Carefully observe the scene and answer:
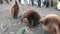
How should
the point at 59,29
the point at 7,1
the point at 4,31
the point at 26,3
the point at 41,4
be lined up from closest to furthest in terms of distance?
the point at 59,29, the point at 4,31, the point at 41,4, the point at 26,3, the point at 7,1

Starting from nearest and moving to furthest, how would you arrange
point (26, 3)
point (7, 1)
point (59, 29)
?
point (59, 29) < point (26, 3) < point (7, 1)

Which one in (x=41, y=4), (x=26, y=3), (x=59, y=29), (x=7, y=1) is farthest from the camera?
(x=7, y=1)

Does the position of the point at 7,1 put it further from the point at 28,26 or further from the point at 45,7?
the point at 28,26

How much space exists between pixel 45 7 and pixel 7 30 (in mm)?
571

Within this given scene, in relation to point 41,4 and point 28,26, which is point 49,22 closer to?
point 28,26

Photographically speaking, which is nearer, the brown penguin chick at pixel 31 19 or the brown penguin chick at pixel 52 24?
the brown penguin chick at pixel 52 24

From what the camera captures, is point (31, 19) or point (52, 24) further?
point (31, 19)

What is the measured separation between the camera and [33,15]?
2.55 feet

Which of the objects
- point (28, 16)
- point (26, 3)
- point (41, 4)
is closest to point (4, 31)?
point (28, 16)

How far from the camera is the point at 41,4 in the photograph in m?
1.26

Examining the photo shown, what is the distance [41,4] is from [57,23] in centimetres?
71

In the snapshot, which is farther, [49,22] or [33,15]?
[33,15]

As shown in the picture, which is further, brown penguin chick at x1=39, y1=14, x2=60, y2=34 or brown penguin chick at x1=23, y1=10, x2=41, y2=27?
brown penguin chick at x1=23, y1=10, x2=41, y2=27

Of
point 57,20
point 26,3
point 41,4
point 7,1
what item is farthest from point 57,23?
point 7,1
